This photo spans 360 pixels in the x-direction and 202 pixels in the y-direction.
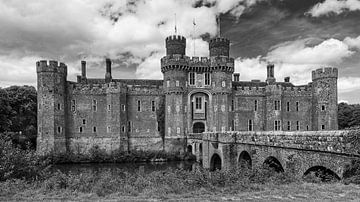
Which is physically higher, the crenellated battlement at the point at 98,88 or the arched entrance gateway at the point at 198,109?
the crenellated battlement at the point at 98,88

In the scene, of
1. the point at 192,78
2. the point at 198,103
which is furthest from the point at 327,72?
the point at 192,78

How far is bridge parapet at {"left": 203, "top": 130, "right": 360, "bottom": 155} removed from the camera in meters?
10.9

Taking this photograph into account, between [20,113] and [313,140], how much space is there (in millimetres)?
43494

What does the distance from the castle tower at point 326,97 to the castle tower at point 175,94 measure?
19779mm

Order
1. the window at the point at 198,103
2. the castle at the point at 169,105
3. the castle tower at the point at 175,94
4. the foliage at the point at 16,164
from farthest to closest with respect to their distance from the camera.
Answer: the window at the point at 198,103 < the castle tower at the point at 175,94 < the castle at the point at 169,105 < the foliage at the point at 16,164

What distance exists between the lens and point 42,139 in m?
39.1

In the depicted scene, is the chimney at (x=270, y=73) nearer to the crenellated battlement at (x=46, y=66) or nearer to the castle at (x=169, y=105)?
the castle at (x=169, y=105)

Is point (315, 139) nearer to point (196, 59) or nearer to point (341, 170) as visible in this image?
point (341, 170)

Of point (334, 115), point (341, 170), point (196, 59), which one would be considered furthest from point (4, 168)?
point (334, 115)

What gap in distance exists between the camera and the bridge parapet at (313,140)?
10.9 metres

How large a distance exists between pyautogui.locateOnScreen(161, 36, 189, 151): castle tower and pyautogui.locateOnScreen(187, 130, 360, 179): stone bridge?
17513 millimetres

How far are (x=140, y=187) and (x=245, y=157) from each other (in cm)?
1586

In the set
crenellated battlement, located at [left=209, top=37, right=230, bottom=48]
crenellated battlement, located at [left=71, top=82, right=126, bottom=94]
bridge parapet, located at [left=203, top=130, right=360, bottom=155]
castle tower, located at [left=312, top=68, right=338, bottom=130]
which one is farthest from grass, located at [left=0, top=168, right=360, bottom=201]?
castle tower, located at [left=312, top=68, right=338, bottom=130]

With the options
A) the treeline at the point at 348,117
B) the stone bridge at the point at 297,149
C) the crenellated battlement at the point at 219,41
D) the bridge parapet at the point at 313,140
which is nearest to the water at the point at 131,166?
the stone bridge at the point at 297,149
